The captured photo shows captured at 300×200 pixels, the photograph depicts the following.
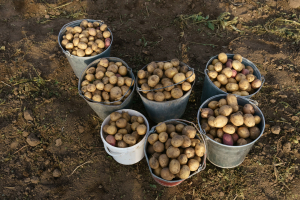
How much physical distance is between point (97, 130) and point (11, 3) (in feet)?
18.1

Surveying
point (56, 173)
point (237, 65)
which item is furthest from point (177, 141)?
point (56, 173)

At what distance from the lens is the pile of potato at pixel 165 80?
11.4ft

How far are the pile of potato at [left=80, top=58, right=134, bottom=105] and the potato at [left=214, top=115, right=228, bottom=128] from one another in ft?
5.07

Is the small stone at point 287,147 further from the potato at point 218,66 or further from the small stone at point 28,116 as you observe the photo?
the small stone at point 28,116

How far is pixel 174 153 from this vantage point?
2889 millimetres

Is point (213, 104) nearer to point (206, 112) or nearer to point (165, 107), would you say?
point (206, 112)

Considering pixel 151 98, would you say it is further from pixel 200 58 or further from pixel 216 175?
pixel 200 58

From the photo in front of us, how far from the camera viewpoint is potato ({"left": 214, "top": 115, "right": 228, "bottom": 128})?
3072 millimetres

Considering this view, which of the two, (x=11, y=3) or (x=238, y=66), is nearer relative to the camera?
(x=238, y=66)

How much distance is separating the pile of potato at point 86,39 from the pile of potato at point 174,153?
88.3 inches

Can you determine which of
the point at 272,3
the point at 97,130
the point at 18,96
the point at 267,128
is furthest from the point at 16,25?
the point at 272,3

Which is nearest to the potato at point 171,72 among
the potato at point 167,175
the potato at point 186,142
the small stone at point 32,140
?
the potato at point 186,142

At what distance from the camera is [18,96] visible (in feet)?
14.7

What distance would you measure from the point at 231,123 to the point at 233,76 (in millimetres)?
1016
